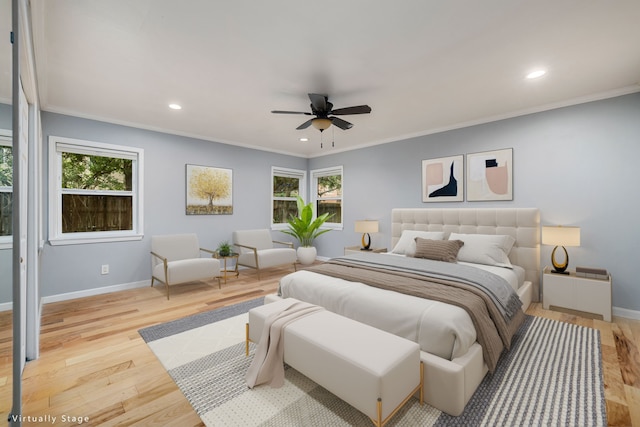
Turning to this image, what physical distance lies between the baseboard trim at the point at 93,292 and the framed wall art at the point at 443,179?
4661 millimetres

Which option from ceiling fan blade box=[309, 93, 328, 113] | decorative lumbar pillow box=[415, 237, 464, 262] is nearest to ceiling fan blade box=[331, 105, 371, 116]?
ceiling fan blade box=[309, 93, 328, 113]

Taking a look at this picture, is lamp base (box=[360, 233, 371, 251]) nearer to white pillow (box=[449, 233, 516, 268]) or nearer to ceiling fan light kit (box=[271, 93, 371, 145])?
white pillow (box=[449, 233, 516, 268])

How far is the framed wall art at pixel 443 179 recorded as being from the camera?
4.32 meters

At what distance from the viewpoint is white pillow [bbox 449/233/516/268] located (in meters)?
3.40

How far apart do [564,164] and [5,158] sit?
4.88 m

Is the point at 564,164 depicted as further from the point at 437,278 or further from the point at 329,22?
the point at 329,22

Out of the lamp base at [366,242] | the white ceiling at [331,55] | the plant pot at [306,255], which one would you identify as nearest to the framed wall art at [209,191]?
the white ceiling at [331,55]

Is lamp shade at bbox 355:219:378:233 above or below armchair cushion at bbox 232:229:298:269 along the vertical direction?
above

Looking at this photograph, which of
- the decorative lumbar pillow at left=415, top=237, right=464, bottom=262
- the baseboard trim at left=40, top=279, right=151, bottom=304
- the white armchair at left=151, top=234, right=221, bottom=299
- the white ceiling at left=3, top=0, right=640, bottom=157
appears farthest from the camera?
the white armchair at left=151, top=234, right=221, bottom=299

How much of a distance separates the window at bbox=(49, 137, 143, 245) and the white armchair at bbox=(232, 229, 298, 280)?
1.60m

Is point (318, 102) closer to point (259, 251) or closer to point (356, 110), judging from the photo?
point (356, 110)

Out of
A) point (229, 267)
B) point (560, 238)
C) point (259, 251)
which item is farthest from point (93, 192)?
point (560, 238)

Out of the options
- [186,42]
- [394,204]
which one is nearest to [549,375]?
[394,204]

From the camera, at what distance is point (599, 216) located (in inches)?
129
